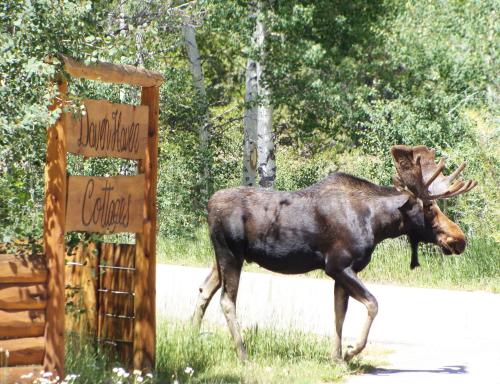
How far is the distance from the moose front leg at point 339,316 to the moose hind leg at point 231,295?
0.85 m

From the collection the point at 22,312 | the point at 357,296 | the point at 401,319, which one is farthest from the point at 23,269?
the point at 401,319

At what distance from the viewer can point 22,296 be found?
27.2ft

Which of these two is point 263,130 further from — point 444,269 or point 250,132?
point 444,269

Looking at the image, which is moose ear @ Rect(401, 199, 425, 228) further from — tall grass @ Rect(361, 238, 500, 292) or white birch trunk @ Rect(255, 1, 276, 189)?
white birch trunk @ Rect(255, 1, 276, 189)

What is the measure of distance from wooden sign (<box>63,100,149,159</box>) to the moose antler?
275 centimetres

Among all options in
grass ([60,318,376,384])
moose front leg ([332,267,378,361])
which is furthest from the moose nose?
grass ([60,318,376,384])

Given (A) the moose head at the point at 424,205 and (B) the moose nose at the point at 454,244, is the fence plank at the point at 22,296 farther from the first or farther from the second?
(B) the moose nose at the point at 454,244

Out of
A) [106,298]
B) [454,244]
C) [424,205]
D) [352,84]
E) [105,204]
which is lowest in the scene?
[106,298]

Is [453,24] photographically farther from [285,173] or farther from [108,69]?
[108,69]

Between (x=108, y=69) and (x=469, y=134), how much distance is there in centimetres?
1193

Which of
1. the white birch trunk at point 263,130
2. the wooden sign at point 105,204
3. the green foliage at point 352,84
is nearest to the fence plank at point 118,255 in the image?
the wooden sign at point 105,204

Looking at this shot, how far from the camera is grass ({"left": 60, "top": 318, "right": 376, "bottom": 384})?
9.54 meters

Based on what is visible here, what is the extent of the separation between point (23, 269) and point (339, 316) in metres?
3.84

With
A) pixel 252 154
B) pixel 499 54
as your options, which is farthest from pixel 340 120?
pixel 499 54
